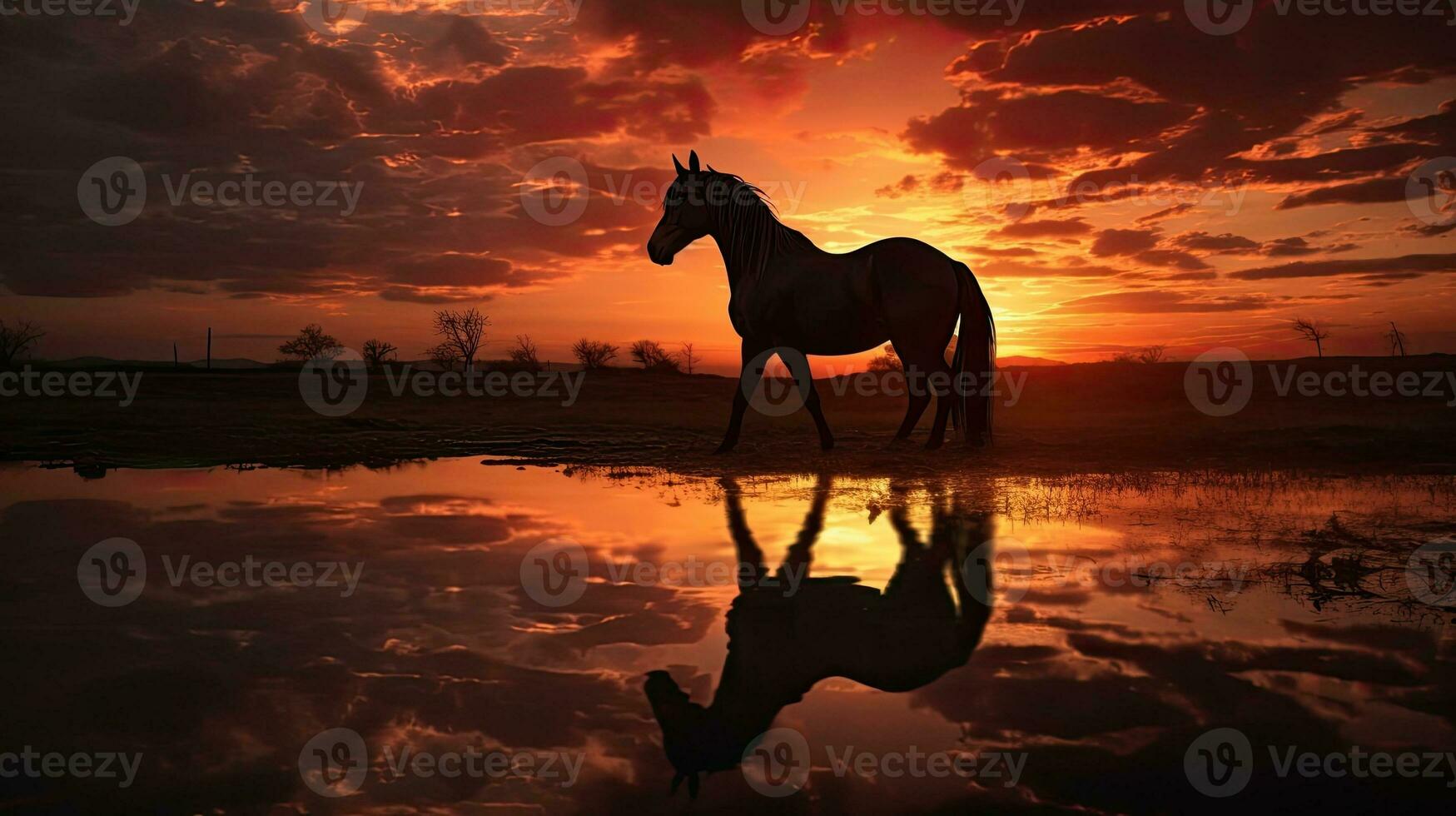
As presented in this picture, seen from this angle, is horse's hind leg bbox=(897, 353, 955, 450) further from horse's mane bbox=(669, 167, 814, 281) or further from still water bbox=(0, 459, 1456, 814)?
still water bbox=(0, 459, 1456, 814)

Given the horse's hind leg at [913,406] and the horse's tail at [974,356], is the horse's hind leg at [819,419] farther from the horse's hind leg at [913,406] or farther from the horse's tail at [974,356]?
the horse's tail at [974,356]

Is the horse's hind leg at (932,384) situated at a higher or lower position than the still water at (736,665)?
higher

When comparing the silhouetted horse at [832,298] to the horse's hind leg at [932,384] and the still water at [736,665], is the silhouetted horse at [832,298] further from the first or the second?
the still water at [736,665]

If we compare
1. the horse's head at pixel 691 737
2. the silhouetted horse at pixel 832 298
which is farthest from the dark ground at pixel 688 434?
the horse's head at pixel 691 737

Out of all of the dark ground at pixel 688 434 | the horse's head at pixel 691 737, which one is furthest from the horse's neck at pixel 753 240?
the horse's head at pixel 691 737

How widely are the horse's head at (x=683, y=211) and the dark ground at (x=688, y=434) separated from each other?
351 cm

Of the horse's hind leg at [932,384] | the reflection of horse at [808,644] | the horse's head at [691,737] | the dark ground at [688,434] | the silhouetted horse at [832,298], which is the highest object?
the silhouetted horse at [832,298]

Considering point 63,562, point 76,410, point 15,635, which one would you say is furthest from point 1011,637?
point 76,410

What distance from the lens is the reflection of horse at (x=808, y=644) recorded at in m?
3.34

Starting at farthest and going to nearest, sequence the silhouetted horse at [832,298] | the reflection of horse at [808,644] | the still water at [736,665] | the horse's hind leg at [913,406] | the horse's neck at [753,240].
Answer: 1. the horse's neck at [753,240]
2. the horse's hind leg at [913,406]
3. the silhouetted horse at [832,298]
4. the reflection of horse at [808,644]
5. the still water at [736,665]

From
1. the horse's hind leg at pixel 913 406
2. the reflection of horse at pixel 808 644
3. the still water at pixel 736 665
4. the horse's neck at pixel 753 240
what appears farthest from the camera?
the horse's neck at pixel 753 240

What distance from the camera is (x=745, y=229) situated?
13.3 meters

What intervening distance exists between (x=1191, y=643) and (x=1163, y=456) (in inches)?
402

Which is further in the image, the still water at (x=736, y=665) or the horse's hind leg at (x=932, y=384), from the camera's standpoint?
the horse's hind leg at (x=932, y=384)
